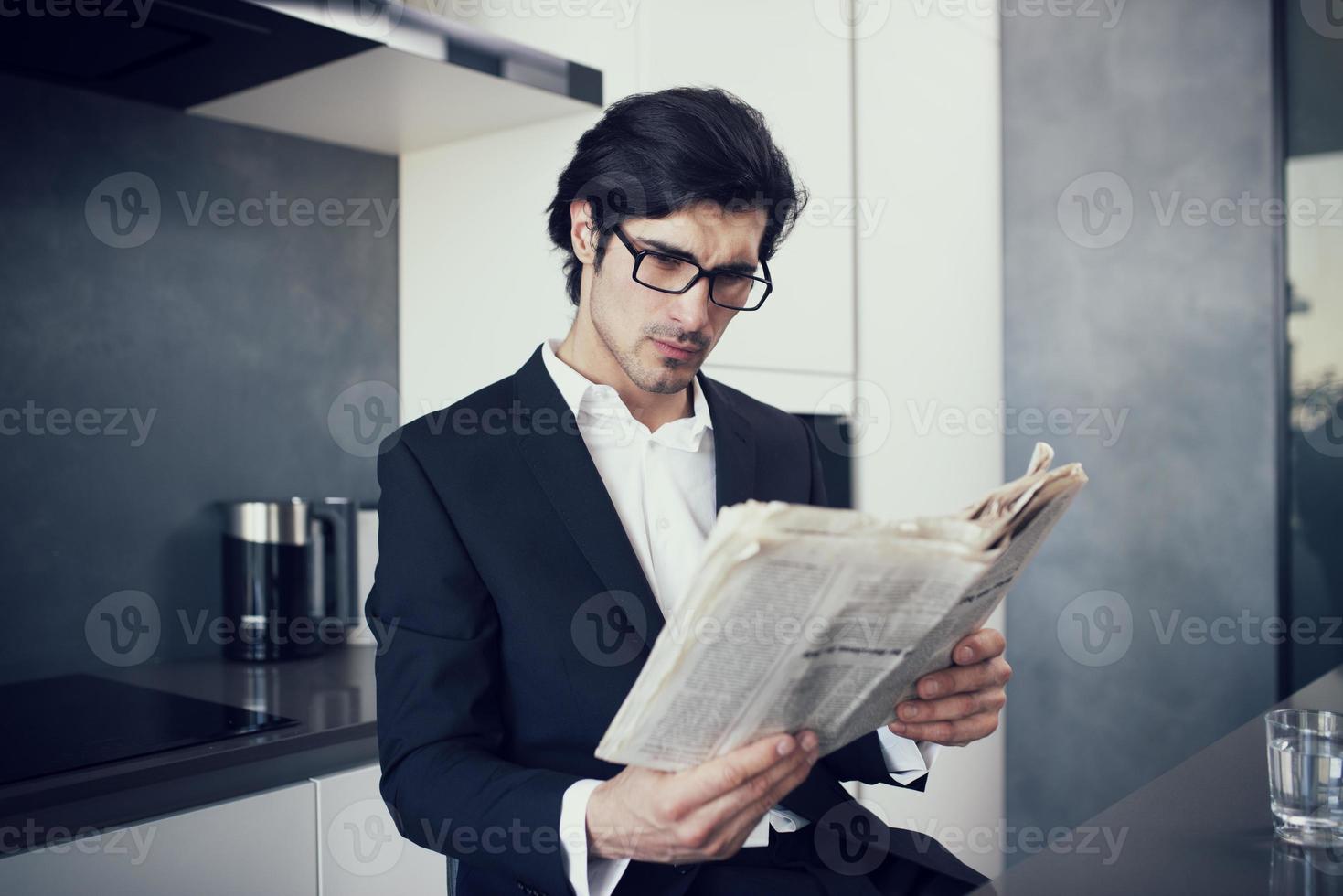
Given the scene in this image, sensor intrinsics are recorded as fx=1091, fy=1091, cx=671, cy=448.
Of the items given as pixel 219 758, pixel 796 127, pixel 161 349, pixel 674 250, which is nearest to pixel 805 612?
pixel 674 250

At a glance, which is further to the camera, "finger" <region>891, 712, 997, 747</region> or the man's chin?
the man's chin

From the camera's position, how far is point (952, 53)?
94.7 inches

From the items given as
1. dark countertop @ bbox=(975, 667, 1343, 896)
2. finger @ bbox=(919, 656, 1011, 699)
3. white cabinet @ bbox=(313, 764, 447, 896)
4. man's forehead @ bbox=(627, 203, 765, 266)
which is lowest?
white cabinet @ bbox=(313, 764, 447, 896)

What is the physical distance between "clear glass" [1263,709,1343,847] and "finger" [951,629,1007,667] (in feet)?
0.72

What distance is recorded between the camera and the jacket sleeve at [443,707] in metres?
0.89

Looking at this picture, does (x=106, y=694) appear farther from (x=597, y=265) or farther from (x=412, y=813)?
(x=597, y=265)

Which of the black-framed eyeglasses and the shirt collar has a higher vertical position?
the black-framed eyeglasses

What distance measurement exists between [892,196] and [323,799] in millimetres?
1572

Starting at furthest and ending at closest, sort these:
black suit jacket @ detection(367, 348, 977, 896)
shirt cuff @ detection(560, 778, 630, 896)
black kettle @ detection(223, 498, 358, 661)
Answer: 1. black kettle @ detection(223, 498, 358, 661)
2. black suit jacket @ detection(367, 348, 977, 896)
3. shirt cuff @ detection(560, 778, 630, 896)

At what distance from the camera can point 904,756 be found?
1.16 meters

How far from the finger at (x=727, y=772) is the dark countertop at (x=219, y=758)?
657mm

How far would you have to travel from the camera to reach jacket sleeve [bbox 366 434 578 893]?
2.92ft

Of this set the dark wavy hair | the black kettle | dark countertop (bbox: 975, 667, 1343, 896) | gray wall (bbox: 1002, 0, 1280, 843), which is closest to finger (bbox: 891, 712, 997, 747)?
dark countertop (bbox: 975, 667, 1343, 896)

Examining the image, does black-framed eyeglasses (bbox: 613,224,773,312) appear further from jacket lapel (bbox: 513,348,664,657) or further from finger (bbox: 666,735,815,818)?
finger (bbox: 666,735,815,818)
